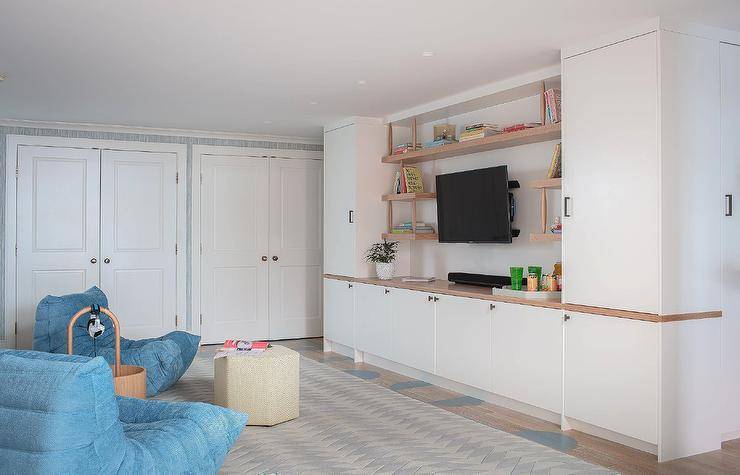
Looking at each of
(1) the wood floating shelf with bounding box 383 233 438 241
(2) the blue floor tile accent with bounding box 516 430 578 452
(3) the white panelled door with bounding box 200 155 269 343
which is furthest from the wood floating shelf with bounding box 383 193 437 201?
(2) the blue floor tile accent with bounding box 516 430 578 452

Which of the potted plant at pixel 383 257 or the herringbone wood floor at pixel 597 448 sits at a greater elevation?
the potted plant at pixel 383 257

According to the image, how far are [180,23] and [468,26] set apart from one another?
5.10 feet

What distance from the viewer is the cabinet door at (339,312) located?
21.7 ft

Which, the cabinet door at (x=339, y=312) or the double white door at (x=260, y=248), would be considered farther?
the double white door at (x=260, y=248)

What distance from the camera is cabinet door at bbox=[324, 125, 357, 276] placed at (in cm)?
661

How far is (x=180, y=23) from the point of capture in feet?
12.2

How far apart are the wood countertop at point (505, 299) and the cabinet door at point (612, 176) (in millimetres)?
48

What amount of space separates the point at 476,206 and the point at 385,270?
4.15ft

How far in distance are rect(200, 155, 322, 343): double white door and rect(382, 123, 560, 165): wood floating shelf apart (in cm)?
178

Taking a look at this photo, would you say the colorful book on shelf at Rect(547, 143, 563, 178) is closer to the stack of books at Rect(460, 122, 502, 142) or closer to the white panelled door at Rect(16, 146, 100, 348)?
the stack of books at Rect(460, 122, 502, 142)

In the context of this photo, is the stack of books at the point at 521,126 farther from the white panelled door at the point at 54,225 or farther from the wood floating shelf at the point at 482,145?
the white panelled door at the point at 54,225

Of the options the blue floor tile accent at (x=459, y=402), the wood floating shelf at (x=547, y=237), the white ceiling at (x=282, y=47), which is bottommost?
the blue floor tile accent at (x=459, y=402)

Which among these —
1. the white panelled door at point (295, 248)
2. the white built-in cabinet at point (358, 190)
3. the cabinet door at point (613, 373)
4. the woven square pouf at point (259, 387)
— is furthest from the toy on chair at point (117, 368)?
Answer: the white panelled door at point (295, 248)

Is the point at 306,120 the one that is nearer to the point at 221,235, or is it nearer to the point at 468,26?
the point at 221,235
